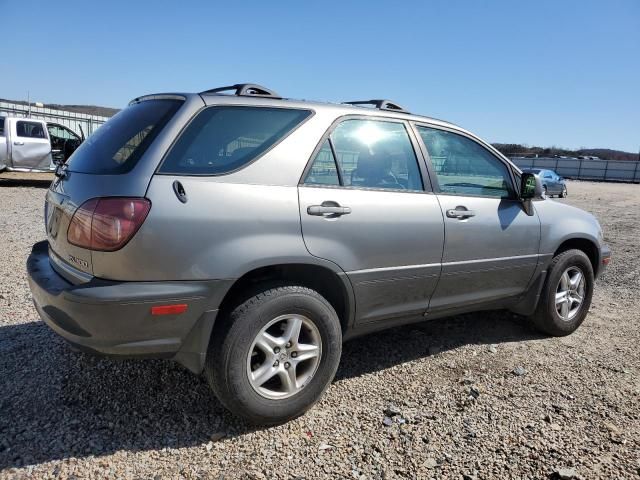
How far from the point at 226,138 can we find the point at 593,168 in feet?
166

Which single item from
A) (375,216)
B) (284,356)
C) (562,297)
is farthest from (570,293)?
(284,356)

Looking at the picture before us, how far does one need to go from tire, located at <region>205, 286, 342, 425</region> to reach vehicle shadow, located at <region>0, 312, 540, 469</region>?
0.23 metres

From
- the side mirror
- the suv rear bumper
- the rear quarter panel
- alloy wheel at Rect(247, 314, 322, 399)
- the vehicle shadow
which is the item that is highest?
the side mirror

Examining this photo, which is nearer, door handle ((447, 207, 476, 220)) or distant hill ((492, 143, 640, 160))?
door handle ((447, 207, 476, 220))

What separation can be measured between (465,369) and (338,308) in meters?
1.22

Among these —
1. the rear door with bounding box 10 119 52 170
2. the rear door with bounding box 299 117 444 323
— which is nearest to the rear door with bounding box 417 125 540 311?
the rear door with bounding box 299 117 444 323

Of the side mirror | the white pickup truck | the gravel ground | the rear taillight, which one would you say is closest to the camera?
the rear taillight

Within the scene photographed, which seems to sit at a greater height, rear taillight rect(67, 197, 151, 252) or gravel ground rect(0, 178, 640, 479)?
rear taillight rect(67, 197, 151, 252)

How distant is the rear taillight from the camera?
2.18m

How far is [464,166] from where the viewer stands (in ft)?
11.7

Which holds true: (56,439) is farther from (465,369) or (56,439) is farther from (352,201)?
(465,369)

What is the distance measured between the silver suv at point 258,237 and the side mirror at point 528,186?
356mm

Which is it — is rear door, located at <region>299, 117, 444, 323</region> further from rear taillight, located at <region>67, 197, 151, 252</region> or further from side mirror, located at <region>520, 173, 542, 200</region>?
side mirror, located at <region>520, 173, 542, 200</region>

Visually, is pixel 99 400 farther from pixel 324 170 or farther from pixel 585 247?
pixel 585 247
